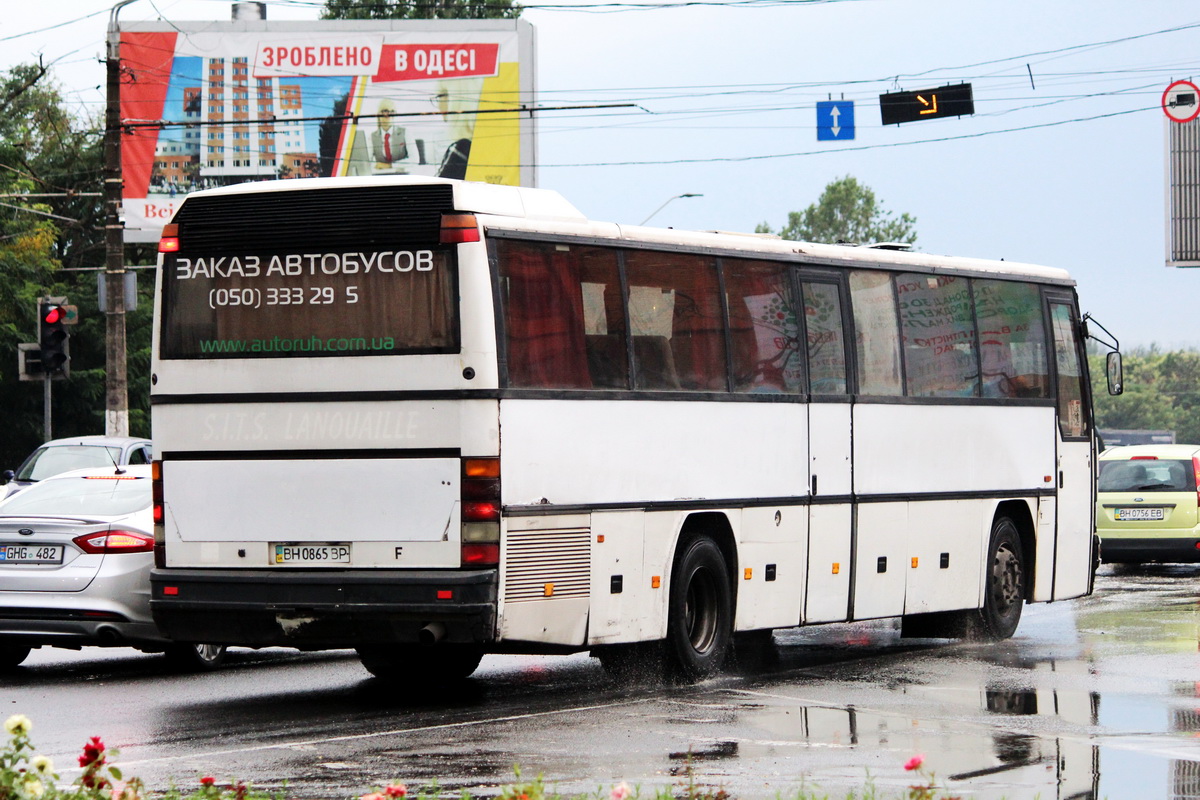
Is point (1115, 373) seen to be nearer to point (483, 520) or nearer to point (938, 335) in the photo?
point (938, 335)

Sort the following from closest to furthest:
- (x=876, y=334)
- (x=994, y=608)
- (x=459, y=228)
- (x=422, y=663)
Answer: (x=459, y=228), (x=422, y=663), (x=876, y=334), (x=994, y=608)

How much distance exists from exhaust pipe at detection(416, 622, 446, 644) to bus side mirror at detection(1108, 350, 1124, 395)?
8.50m

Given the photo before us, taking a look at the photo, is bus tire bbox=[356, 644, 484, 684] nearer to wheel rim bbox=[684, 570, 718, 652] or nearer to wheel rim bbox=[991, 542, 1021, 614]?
wheel rim bbox=[684, 570, 718, 652]

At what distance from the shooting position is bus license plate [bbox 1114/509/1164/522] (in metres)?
25.9

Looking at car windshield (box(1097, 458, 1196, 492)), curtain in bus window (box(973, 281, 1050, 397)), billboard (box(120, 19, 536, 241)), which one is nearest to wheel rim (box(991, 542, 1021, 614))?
curtain in bus window (box(973, 281, 1050, 397))

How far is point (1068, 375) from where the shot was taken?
59.1 feet

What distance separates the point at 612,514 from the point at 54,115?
61.7m

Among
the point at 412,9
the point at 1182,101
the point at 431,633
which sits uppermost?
the point at 412,9

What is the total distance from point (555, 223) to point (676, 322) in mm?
1270

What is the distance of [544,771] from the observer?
9.08 m

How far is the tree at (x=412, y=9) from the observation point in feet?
268

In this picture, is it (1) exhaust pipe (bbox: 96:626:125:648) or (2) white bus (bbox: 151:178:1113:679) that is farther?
(1) exhaust pipe (bbox: 96:626:125:648)

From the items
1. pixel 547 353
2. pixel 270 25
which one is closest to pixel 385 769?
pixel 547 353

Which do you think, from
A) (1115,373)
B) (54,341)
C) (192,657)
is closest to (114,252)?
(54,341)
